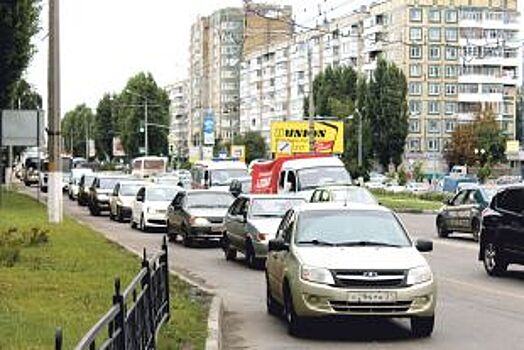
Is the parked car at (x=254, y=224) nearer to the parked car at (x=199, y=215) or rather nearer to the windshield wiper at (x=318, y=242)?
the parked car at (x=199, y=215)

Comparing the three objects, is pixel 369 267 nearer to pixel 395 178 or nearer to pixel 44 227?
pixel 44 227

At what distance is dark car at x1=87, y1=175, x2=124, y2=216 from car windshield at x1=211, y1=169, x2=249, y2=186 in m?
4.56

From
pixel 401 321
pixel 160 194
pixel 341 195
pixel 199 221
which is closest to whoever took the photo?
pixel 401 321

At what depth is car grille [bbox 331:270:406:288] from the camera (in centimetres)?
1191

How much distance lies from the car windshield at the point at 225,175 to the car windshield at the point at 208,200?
52.0 feet

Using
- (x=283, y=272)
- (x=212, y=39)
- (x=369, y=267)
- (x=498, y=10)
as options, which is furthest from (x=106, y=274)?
(x=212, y=39)

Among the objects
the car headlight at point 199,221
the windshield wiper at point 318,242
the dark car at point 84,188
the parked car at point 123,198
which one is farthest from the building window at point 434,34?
the windshield wiper at point 318,242

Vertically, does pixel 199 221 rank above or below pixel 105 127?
below

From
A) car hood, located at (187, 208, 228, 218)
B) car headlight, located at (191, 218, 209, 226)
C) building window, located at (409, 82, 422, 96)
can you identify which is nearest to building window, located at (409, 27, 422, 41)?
building window, located at (409, 82, 422, 96)

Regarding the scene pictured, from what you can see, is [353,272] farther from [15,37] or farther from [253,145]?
[253,145]

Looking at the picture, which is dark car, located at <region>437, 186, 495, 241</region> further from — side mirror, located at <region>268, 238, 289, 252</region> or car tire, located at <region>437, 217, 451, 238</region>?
side mirror, located at <region>268, 238, 289, 252</region>

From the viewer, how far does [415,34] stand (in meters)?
122

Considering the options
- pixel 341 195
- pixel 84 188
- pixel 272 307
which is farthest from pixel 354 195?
pixel 84 188

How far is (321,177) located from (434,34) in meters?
90.7
